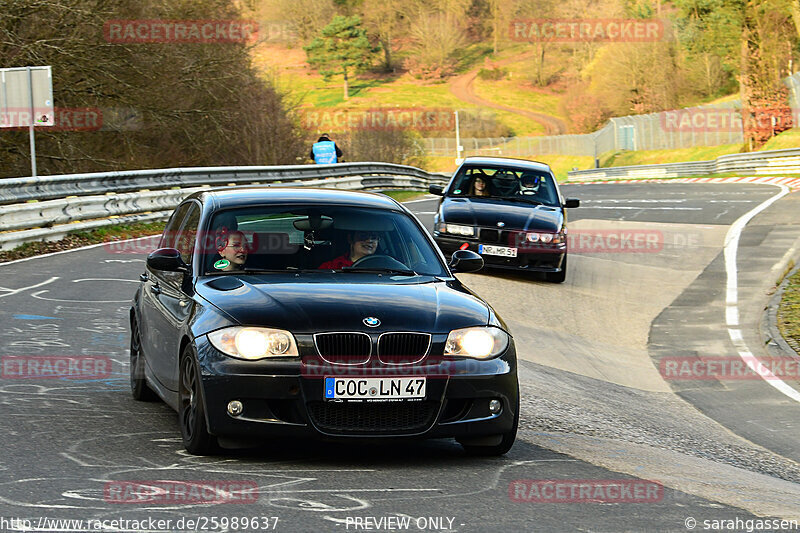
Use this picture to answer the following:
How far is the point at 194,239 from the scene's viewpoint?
7.35 meters

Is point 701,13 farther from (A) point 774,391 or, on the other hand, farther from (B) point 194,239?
(B) point 194,239

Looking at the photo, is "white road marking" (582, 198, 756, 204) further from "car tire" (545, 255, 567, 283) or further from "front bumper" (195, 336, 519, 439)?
"front bumper" (195, 336, 519, 439)

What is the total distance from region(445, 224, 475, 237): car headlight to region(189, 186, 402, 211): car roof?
8.87m

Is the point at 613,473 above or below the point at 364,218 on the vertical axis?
below

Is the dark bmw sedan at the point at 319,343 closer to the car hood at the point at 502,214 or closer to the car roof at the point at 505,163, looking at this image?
the car hood at the point at 502,214

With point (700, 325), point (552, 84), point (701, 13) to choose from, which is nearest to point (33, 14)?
point (700, 325)

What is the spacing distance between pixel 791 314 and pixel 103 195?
13.2m

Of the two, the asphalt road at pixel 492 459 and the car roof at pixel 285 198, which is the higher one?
the car roof at pixel 285 198

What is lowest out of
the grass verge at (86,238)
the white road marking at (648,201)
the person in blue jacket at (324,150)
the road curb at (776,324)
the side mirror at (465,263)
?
the road curb at (776,324)

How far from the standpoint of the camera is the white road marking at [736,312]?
12.1 meters

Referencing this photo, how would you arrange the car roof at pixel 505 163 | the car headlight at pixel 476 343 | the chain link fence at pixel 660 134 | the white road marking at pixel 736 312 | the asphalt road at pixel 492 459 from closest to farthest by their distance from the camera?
the asphalt road at pixel 492 459 < the car headlight at pixel 476 343 < the white road marking at pixel 736 312 < the car roof at pixel 505 163 < the chain link fence at pixel 660 134

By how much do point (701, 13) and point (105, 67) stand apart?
48104 millimetres

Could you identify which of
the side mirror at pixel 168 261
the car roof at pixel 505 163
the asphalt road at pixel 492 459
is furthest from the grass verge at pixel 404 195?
the side mirror at pixel 168 261

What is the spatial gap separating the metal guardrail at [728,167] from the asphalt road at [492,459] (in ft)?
106
